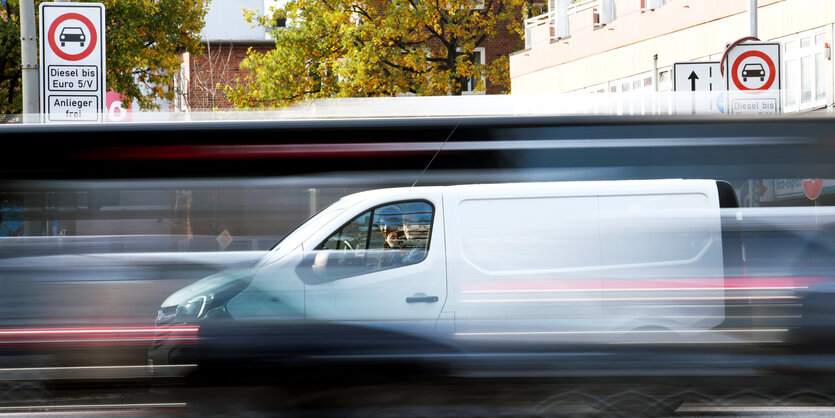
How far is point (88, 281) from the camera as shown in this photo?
16.1 ft

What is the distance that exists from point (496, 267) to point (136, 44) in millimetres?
28346

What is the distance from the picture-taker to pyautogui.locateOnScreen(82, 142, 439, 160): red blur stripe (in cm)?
497

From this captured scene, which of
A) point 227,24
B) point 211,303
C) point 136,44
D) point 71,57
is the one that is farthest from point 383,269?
point 227,24

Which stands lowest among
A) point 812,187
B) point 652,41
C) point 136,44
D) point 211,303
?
point 211,303

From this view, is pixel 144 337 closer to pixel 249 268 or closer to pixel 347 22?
pixel 249 268

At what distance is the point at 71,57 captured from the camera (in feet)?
38.1

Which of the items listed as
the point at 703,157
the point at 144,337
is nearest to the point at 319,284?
the point at 144,337

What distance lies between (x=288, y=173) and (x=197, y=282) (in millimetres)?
587

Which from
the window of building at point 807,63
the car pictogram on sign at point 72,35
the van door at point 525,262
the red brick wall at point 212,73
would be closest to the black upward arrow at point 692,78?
the car pictogram on sign at point 72,35

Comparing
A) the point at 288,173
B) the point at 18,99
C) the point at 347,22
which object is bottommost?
the point at 288,173

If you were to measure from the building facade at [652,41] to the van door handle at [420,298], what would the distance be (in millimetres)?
19434

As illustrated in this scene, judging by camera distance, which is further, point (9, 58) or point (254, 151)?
point (9, 58)

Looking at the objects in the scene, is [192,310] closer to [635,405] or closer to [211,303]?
[211,303]

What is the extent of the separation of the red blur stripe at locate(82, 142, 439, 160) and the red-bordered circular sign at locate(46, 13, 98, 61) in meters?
7.04
